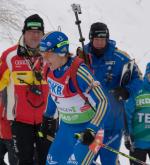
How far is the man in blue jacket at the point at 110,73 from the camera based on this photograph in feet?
16.8

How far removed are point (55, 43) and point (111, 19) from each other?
12.4 metres

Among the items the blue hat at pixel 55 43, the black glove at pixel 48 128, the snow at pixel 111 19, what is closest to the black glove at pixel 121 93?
the black glove at pixel 48 128

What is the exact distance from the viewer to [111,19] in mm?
16484

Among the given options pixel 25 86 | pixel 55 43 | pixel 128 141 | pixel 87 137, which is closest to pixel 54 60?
pixel 55 43

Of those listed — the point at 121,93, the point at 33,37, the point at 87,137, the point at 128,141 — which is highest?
the point at 33,37

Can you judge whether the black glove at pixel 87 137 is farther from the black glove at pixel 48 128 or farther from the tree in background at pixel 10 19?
the tree in background at pixel 10 19

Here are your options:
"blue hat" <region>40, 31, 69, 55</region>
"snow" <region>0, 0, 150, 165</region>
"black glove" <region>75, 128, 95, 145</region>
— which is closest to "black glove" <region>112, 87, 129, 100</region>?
"blue hat" <region>40, 31, 69, 55</region>

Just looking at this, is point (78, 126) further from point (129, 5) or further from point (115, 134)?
point (129, 5)

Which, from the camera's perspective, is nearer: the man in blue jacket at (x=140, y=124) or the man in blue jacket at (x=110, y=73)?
the man in blue jacket at (x=110, y=73)

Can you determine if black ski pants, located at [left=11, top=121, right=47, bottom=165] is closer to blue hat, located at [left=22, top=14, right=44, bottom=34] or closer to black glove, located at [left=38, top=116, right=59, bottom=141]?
black glove, located at [left=38, top=116, right=59, bottom=141]

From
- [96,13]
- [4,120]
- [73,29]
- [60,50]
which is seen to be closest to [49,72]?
[60,50]

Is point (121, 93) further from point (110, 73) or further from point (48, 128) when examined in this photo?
point (48, 128)

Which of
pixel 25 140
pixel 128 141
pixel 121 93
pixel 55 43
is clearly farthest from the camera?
pixel 25 140

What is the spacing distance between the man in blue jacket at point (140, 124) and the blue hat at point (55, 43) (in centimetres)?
131
